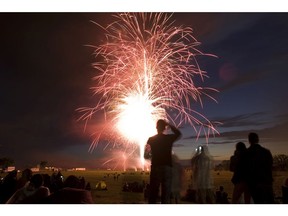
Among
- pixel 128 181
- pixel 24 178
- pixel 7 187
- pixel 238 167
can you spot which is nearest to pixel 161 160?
pixel 238 167

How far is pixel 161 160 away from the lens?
5836 mm

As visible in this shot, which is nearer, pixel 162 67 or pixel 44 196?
pixel 44 196

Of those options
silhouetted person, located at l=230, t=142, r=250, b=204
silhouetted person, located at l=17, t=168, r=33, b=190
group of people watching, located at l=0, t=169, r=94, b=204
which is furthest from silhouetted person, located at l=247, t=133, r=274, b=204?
silhouetted person, located at l=17, t=168, r=33, b=190

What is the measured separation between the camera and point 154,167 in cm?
584

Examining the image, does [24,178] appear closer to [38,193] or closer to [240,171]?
[38,193]

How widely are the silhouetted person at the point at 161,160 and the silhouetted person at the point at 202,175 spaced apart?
4.61 feet

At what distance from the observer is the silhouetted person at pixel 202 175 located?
711 cm

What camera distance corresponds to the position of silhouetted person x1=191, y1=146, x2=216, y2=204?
7109mm

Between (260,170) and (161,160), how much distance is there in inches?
65.2

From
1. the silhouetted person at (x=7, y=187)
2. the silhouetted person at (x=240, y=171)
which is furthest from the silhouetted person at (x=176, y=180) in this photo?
the silhouetted person at (x=7, y=187)
